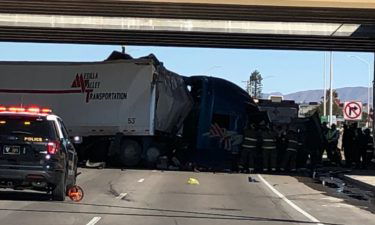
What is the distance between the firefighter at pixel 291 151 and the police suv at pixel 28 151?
1457 cm

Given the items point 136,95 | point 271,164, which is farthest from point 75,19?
point 271,164

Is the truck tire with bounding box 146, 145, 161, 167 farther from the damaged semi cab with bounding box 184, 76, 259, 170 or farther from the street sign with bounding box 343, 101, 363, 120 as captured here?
the street sign with bounding box 343, 101, 363, 120

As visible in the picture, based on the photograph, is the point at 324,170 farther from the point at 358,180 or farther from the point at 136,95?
the point at 136,95

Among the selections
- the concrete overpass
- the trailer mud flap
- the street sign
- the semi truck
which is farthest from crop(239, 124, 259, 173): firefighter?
the street sign

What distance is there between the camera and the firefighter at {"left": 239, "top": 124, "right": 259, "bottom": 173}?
90.2ft

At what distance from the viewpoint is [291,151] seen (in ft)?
92.6

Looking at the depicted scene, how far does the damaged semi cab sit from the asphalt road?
6.92 m

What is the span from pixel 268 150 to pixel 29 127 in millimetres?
14253

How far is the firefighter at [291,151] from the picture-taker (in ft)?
92.0

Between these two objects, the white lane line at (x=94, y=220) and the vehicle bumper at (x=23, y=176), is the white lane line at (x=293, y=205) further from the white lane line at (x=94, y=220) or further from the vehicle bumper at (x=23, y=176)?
the vehicle bumper at (x=23, y=176)

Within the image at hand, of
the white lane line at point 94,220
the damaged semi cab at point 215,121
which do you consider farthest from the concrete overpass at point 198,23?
the white lane line at point 94,220

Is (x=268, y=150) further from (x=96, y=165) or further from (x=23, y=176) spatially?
(x=23, y=176)

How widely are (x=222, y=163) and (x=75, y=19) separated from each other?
886 centimetres

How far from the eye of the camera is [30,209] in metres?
14.0
